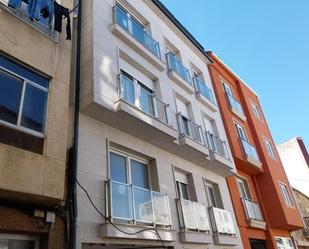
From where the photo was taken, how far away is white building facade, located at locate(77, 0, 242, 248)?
23.4 feet

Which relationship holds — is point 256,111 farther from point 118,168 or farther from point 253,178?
point 118,168

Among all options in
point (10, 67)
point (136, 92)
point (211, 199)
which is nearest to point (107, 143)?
point (136, 92)

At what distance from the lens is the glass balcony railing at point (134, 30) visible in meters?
10.6

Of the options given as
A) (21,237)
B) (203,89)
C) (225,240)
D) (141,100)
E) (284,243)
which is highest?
(203,89)

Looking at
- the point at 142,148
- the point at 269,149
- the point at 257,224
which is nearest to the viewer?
the point at 142,148

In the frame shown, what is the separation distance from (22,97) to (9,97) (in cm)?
26

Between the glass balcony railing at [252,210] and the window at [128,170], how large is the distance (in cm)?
676

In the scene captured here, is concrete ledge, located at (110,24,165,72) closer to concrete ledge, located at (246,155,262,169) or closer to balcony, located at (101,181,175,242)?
balcony, located at (101,181,175,242)

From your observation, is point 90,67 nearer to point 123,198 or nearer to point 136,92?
point 136,92

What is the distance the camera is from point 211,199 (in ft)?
40.4

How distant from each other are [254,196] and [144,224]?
10303mm

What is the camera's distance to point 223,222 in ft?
36.4

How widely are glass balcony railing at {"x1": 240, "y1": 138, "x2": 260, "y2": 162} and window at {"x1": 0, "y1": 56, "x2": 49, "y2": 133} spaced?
39.5 feet

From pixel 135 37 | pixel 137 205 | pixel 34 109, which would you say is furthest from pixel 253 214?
pixel 34 109
